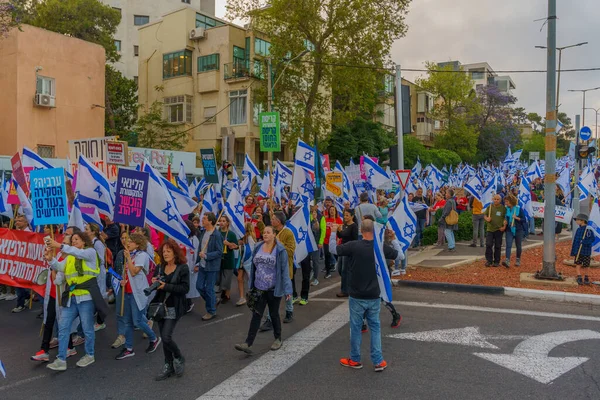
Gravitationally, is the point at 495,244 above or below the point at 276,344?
above

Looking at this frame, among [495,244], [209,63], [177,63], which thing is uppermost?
[177,63]

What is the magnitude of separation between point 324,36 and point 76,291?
24.0 m

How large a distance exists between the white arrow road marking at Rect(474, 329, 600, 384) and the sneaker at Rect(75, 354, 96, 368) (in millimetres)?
4700

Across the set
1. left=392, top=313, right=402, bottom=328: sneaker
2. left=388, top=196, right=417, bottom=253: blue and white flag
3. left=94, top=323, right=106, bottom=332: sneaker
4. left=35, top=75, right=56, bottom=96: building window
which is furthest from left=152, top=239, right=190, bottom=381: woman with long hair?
left=35, top=75, right=56, bottom=96: building window

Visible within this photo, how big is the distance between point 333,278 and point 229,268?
10.6 feet

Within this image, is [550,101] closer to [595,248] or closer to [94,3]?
[595,248]

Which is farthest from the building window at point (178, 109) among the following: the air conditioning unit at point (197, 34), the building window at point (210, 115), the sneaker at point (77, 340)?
the sneaker at point (77, 340)

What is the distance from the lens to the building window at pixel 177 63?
1368 inches

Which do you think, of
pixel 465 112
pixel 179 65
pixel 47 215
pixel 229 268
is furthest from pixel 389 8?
pixel 465 112

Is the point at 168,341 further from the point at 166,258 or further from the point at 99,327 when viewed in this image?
the point at 99,327

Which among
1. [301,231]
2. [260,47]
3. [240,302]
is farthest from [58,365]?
[260,47]

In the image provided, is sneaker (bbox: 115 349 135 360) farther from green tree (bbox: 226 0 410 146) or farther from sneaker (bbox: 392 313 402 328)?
green tree (bbox: 226 0 410 146)

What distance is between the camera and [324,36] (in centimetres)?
2767

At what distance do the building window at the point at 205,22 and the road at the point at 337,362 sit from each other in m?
29.7
